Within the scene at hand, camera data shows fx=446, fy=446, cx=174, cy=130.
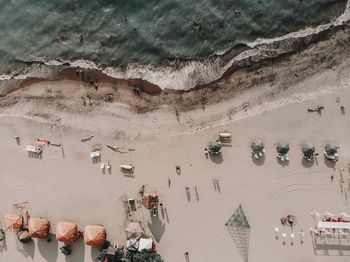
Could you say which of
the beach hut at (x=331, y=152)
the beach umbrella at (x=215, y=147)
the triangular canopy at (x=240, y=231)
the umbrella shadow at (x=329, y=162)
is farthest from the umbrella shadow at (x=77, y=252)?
the beach hut at (x=331, y=152)

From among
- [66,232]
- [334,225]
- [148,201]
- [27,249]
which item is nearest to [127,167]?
[148,201]

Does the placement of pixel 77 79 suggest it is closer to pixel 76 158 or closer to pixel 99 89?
pixel 99 89

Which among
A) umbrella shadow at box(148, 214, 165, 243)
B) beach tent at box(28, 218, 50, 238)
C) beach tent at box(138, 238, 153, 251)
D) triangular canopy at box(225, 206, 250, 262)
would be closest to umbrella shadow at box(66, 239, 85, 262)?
beach tent at box(28, 218, 50, 238)

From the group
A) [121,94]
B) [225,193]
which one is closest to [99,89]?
[121,94]

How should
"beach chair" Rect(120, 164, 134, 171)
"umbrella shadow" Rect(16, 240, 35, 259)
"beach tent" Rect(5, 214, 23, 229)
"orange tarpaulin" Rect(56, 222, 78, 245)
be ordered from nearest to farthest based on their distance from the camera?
1. "orange tarpaulin" Rect(56, 222, 78, 245)
2. "beach chair" Rect(120, 164, 134, 171)
3. "beach tent" Rect(5, 214, 23, 229)
4. "umbrella shadow" Rect(16, 240, 35, 259)

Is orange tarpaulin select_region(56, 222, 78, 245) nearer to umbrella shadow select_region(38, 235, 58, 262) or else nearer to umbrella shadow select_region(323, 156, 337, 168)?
umbrella shadow select_region(38, 235, 58, 262)

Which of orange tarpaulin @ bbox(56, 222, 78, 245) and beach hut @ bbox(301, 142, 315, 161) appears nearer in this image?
beach hut @ bbox(301, 142, 315, 161)

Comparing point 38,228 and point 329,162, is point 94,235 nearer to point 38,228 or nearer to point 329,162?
point 38,228
